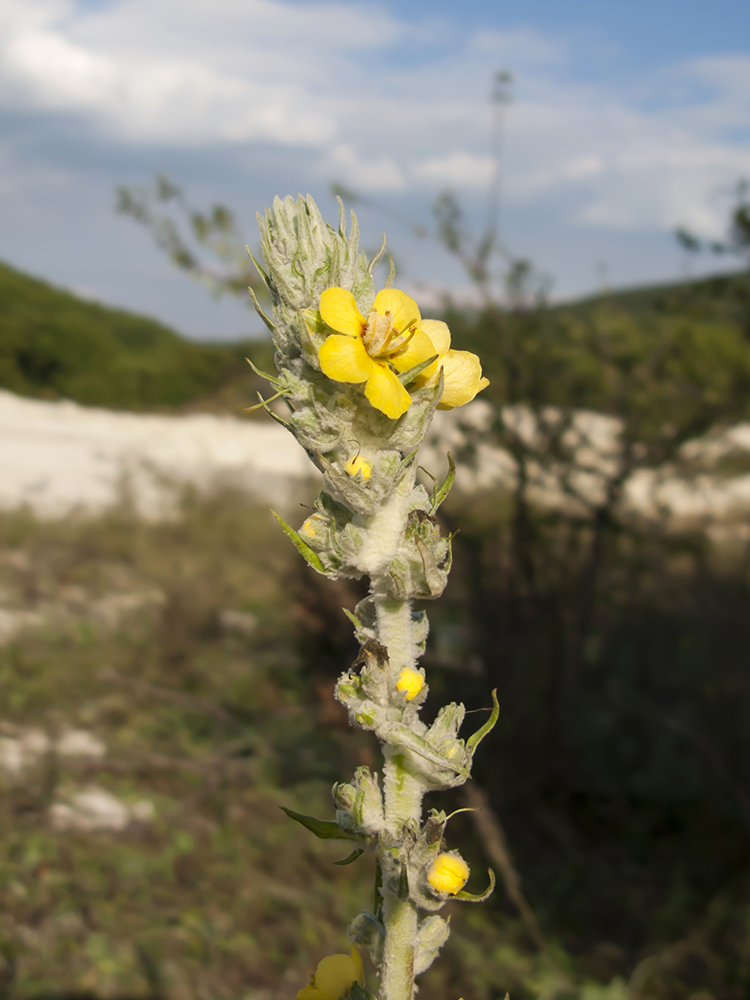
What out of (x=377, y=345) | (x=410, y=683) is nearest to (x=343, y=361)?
(x=377, y=345)

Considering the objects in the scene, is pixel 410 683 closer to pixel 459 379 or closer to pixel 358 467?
pixel 358 467

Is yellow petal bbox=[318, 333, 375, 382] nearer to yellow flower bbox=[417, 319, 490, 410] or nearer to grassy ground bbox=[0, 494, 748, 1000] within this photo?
yellow flower bbox=[417, 319, 490, 410]

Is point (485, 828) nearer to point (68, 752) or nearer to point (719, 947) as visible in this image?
point (719, 947)

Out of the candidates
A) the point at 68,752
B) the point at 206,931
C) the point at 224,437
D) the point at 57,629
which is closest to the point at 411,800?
the point at 206,931

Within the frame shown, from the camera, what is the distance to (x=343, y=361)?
1066 mm

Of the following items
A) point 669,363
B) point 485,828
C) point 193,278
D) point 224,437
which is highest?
point 193,278

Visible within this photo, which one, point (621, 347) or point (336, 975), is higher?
point (621, 347)

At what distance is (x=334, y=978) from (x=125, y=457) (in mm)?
13225

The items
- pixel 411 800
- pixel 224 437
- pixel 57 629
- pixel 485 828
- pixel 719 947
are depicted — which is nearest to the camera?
pixel 411 800

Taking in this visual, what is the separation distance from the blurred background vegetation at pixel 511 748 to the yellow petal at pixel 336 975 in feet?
8.62

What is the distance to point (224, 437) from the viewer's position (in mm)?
20297

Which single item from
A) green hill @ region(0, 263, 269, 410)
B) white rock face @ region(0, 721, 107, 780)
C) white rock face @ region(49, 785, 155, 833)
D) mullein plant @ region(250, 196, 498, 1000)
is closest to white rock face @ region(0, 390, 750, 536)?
green hill @ region(0, 263, 269, 410)

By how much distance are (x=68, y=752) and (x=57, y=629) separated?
211cm

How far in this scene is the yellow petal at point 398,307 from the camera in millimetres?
1121
